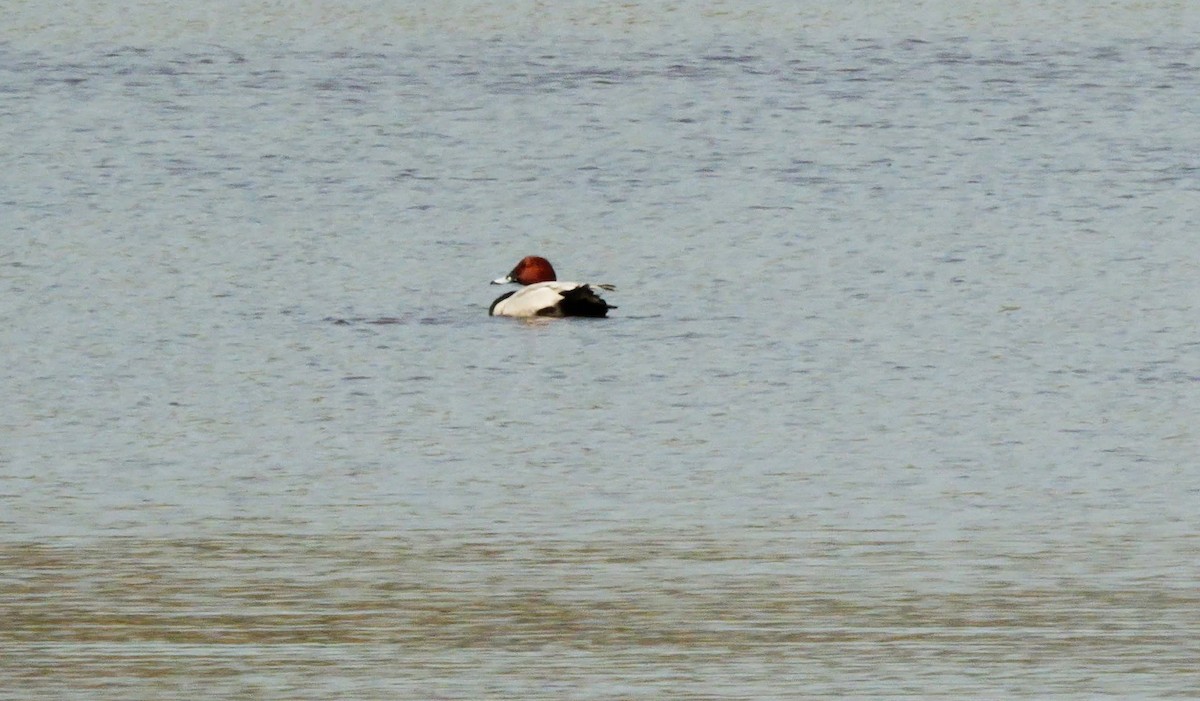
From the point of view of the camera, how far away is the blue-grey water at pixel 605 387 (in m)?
6.88

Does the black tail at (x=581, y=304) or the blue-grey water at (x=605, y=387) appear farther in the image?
the black tail at (x=581, y=304)

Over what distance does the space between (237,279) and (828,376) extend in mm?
4217

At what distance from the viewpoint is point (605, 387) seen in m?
11.3

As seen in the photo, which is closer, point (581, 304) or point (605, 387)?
point (605, 387)

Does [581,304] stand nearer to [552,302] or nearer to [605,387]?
[552,302]

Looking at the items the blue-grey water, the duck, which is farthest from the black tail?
the blue-grey water

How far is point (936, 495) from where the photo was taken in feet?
28.6

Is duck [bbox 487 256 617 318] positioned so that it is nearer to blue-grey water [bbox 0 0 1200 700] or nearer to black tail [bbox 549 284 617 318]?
black tail [bbox 549 284 617 318]

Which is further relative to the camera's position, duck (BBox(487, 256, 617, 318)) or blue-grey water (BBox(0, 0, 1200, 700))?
duck (BBox(487, 256, 617, 318))

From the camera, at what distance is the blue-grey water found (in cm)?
688

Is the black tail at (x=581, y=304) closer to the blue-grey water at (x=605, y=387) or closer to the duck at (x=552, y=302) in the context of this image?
the duck at (x=552, y=302)

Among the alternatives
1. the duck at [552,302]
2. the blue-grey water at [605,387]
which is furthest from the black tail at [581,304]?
the blue-grey water at [605,387]

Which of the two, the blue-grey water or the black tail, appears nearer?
the blue-grey water

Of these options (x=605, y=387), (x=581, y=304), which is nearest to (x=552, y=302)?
(x=581, y=304)
